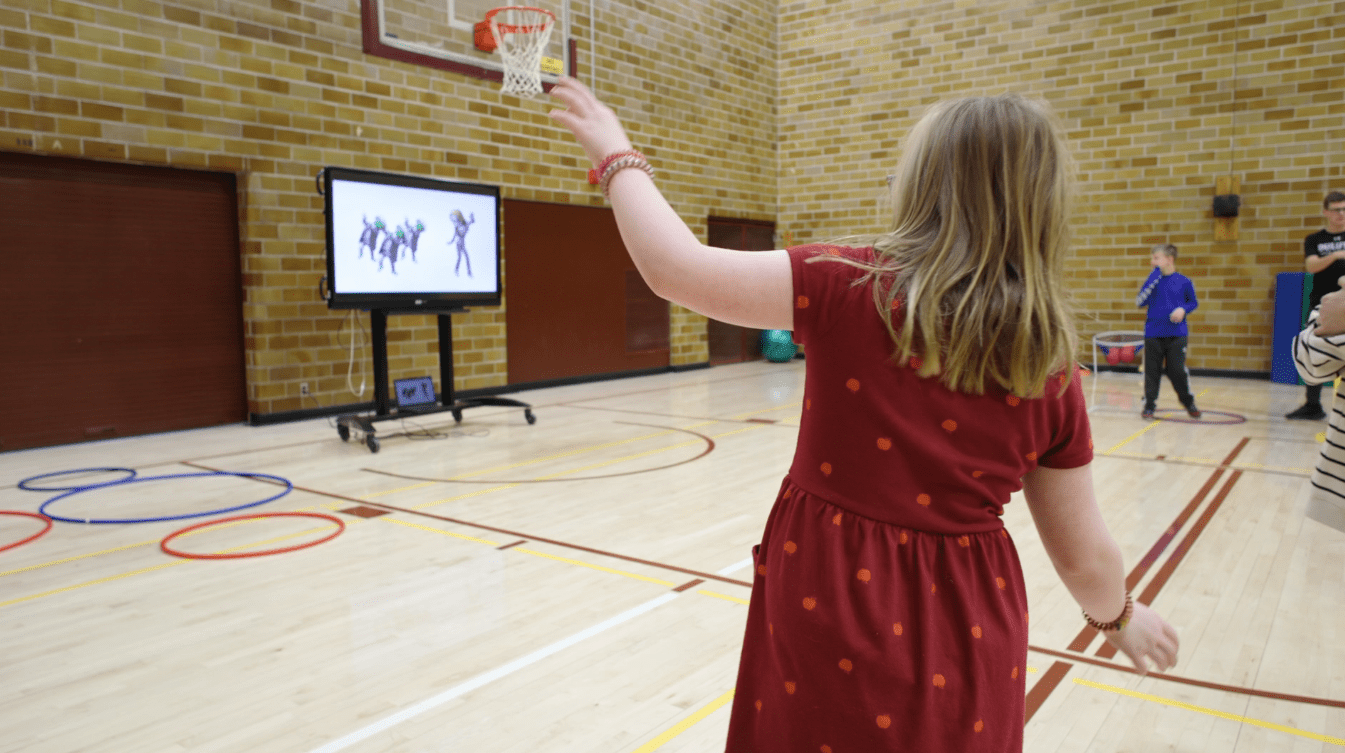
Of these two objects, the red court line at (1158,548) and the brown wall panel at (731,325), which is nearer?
the red court line at (1158,548)

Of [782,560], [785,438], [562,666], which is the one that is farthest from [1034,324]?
[785,438]

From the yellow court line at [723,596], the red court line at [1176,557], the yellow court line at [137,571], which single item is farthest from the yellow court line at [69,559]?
the red court line at [1176,557]

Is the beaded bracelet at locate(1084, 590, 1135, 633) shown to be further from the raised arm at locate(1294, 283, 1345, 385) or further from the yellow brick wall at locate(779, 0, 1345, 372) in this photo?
the yellow brick wall at locate(779, 0, 1345, 372)

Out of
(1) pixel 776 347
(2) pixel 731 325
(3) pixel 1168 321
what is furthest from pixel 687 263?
(1) pixel 776 347

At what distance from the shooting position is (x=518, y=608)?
3186mm

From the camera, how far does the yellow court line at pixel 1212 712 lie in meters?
2.25

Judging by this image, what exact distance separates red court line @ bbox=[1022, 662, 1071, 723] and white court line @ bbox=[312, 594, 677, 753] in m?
1.27

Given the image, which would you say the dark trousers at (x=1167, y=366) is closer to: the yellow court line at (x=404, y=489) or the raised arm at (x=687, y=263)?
the yellow court line at (x=404, y=489)

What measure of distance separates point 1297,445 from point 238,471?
7121mm

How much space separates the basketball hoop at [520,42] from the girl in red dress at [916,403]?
24.8 ft

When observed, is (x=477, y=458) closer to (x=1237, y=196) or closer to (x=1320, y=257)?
(x=1320, y=257)

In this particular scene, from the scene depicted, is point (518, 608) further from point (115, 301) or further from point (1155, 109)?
point (1155, 109)

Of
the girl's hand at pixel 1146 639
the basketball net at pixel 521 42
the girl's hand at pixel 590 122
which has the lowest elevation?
the girl's hand at pixel 1146 639

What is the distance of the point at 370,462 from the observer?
587cm
